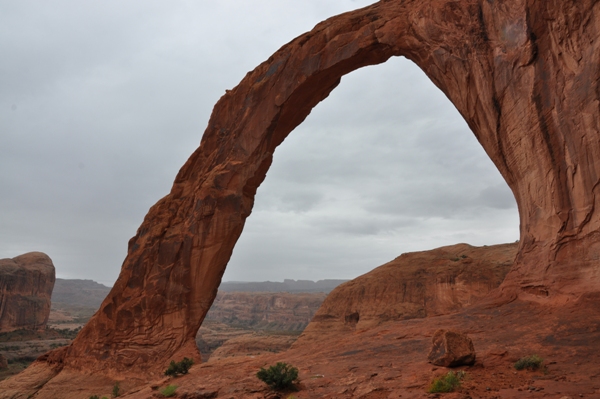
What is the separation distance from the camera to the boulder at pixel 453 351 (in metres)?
8.84

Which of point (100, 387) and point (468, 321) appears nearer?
point (468, 321)

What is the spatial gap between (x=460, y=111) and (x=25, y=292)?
248 feet

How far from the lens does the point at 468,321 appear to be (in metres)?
12.7

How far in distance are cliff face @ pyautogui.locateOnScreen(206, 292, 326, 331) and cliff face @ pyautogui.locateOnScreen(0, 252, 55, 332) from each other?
51815mm

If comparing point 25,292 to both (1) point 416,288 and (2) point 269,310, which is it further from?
(1) point 416,288

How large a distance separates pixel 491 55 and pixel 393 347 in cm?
1062

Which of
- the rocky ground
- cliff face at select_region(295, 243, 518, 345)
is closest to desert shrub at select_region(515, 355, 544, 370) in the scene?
the rocky ground

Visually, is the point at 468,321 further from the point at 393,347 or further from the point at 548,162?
the point at 548,162

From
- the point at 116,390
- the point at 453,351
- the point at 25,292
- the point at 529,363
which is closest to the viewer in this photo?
the point at 529,363

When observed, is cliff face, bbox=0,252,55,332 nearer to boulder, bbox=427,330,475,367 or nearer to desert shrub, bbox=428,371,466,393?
boulder, bbox=427,330,475,367

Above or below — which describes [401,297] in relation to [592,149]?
below

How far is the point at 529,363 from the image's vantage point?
834cm

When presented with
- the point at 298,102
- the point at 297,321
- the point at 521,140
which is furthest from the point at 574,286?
the point at 297,321

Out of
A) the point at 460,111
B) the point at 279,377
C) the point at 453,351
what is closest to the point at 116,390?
the point at 279,377
